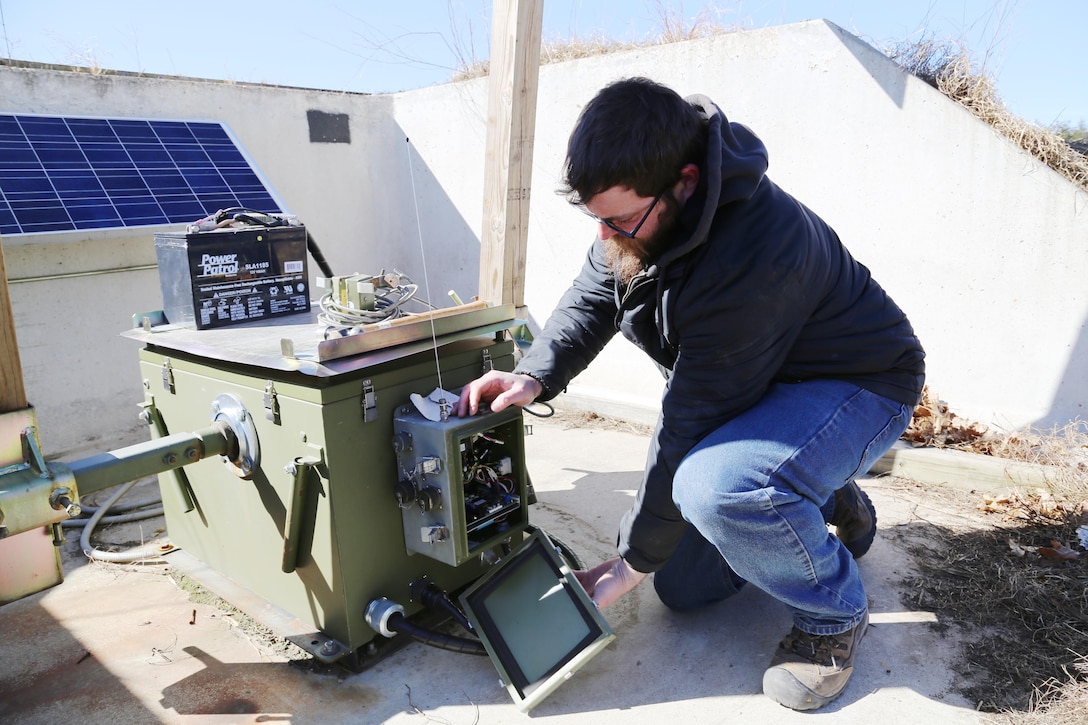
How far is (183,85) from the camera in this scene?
163 inches

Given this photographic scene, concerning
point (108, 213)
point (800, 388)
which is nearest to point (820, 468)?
point (800, 388)

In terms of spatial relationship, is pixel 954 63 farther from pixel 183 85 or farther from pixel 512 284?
pixel 183 85

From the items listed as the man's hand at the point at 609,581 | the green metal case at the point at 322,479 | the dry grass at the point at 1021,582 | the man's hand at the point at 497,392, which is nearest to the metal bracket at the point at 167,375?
the green metal case at the point at 322,479

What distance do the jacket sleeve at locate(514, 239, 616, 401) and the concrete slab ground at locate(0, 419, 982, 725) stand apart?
30.8 inches

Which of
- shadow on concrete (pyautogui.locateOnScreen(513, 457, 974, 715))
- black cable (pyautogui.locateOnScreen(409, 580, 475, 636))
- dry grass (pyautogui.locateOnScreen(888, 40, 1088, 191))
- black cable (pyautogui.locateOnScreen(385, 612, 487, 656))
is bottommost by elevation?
shadow on concrete (pyautogui.locateOnScreen(513, 457, 974, 715))

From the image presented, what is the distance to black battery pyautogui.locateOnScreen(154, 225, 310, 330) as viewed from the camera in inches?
86.0

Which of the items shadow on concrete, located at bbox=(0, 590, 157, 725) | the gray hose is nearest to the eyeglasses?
shadow on concrete, located at bbox=(0, 590, 157, 725)

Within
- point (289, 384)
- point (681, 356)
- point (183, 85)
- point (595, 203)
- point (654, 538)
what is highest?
point (183, 85)

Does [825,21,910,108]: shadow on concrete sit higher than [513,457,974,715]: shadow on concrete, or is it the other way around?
[825,21,910,108]: shadow on concrete

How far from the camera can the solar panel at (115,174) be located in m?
3.33

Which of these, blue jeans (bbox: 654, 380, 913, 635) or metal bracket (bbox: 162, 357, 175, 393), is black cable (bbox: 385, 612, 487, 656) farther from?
metal bracket (bbox: 162, 357, 175, 393)

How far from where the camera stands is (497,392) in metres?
1.92

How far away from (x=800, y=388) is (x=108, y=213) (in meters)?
3.31

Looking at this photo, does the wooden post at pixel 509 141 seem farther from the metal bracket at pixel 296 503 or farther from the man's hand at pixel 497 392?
the metal bracket at pixel 296 503
